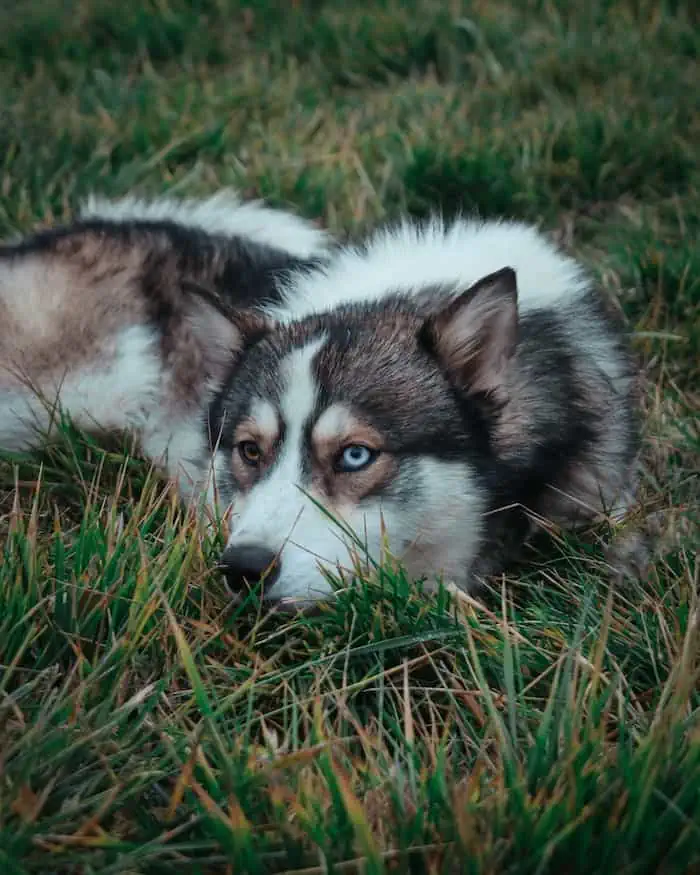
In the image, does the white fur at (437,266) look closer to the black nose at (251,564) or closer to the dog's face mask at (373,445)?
the dog's face mask at (373,445)

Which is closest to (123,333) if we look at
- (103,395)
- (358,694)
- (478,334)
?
(103,395)

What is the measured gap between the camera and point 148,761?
2066 mm

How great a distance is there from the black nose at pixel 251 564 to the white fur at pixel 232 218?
1975 millimetres

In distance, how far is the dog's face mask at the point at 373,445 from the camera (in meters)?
2.56

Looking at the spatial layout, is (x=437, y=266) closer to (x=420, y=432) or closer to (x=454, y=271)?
(x=454, y=271)

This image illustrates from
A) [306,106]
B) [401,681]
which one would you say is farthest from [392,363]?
[306,106]

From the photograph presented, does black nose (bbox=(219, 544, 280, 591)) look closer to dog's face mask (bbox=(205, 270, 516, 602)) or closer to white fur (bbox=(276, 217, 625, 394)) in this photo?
dog's face mask (bbox=(205, 270, 516, 602))

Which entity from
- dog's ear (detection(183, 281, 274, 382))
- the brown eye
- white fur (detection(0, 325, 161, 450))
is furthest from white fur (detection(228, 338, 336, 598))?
white fur (detection(0, 325, 161, 450))

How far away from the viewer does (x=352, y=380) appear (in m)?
2.74

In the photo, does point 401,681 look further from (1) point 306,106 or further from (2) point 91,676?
(1) point 306,106

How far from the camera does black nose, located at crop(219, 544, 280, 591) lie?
8.10ft

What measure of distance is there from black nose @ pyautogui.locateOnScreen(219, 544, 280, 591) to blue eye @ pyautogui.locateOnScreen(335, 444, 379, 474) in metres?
0.35

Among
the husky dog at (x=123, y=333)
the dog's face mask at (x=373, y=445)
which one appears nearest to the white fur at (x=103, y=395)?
the husky dog at (x=123, y=333)

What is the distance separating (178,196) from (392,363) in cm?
296
